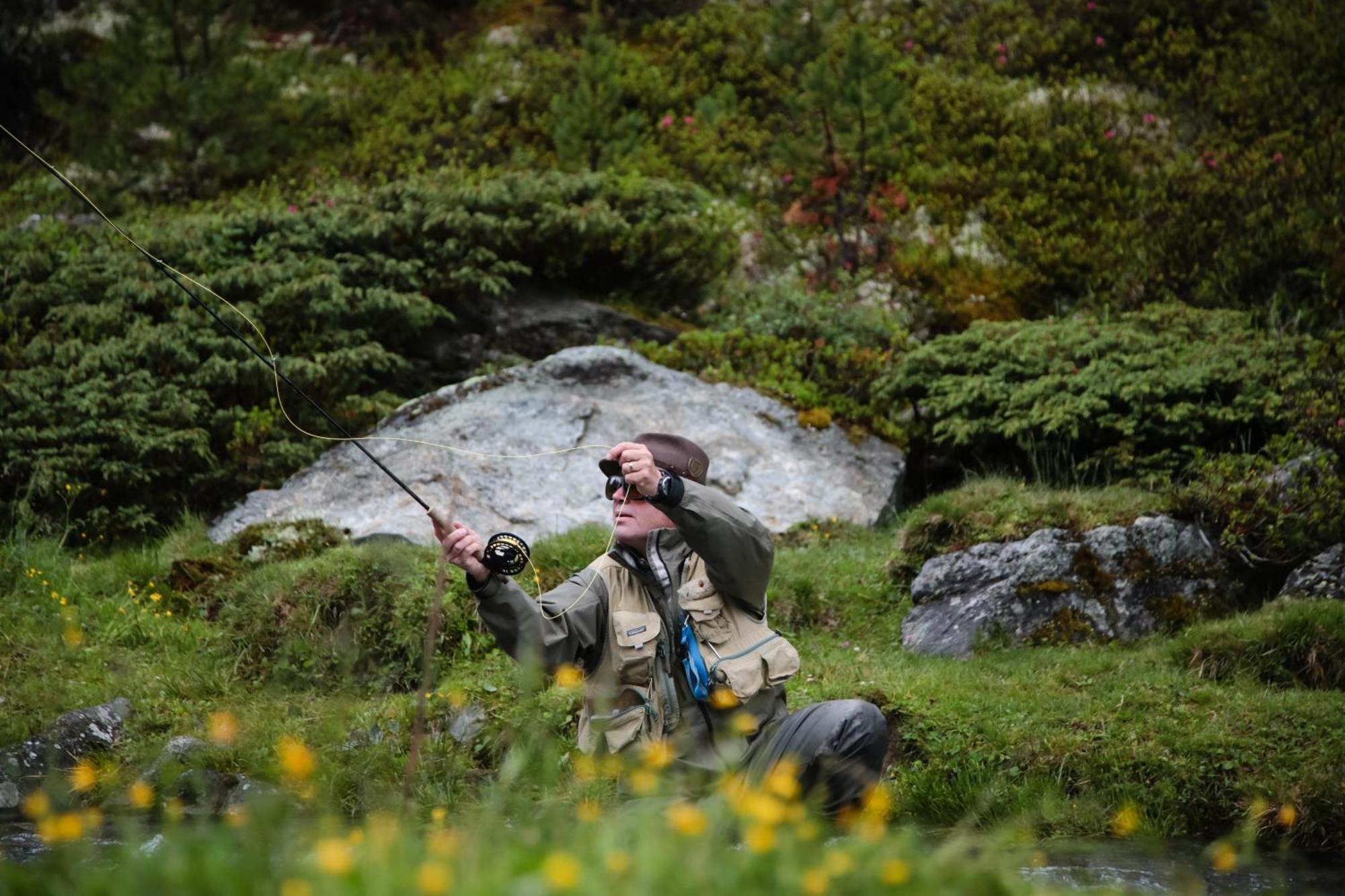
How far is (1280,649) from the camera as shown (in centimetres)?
644

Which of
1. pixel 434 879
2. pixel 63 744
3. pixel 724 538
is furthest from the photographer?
pixel 63 744

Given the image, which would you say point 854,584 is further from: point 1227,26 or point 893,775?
point 1227,26

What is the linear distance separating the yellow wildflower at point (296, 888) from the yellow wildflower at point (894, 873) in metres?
0.96

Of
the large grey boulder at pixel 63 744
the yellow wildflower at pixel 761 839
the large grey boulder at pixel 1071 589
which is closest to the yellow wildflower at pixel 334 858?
the yellow wildflower at pixel 761 839

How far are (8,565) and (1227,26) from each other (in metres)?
16.7

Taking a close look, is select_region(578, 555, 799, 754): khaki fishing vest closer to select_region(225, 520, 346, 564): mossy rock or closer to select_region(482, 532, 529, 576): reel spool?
select_region(482, 532, 529, 576): reel spool

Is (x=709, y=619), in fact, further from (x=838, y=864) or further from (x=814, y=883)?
(x=814, y=883)

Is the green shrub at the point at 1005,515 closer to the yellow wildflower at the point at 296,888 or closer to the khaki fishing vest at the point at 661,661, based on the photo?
the khaki fishing vest at the point at 661,661

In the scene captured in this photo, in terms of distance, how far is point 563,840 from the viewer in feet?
7.09

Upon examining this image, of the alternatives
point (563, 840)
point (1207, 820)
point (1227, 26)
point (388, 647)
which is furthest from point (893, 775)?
point (1227, 26)

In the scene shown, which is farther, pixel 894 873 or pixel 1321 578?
pixel 1321 578

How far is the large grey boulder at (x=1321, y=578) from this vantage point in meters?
6.91

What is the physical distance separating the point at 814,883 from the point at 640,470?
2.28m

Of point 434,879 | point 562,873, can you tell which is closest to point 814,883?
point 562,873
